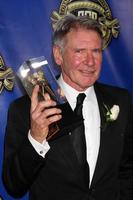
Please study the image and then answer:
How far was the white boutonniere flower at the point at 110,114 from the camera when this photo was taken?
1790mm

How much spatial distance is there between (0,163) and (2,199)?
20 centimetres

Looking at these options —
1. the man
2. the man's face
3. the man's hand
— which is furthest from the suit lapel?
the man's hand

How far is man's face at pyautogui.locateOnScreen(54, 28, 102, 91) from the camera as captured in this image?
5.77 ft

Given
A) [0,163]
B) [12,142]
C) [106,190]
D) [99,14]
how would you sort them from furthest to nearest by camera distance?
[99,14] → [0,163] → [106,190] → [12,142]

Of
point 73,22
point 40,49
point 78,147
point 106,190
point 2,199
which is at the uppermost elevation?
point 73,22

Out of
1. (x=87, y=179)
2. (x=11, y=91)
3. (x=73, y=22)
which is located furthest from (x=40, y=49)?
(x=87, y=179)

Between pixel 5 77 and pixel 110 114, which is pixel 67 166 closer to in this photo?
pixel 110 114

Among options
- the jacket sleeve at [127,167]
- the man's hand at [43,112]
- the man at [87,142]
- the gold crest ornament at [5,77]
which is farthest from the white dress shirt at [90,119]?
the man's hand at [43,112]

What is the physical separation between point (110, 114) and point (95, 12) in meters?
0.76

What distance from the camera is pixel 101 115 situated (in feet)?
6.01

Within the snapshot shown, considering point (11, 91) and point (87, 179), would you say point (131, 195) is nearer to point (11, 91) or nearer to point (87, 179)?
point (87, 179)

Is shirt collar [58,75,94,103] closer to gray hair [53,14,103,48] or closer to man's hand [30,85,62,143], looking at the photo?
gray hair [53,14,103,48]

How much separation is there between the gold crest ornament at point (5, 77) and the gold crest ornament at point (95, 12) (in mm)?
381

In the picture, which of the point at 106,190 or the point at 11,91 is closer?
the point at 106,190
